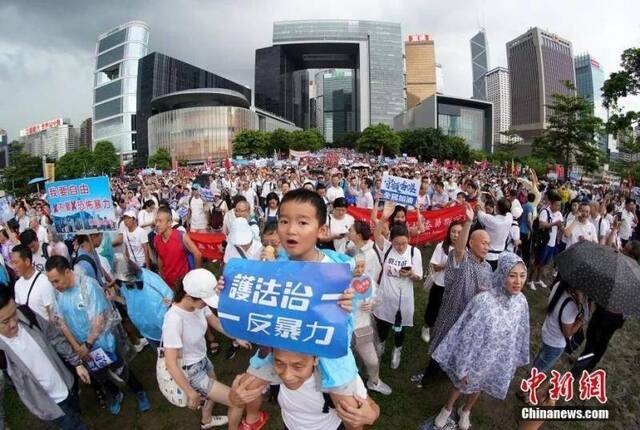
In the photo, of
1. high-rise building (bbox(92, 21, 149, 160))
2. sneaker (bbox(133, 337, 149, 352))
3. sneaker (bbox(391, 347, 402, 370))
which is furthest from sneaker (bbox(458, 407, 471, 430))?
high-rise building (bbox(92, 21, 149, 160))

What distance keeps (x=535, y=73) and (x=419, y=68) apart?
138ft

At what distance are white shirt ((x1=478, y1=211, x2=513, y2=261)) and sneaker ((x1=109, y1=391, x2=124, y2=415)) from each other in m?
5.07

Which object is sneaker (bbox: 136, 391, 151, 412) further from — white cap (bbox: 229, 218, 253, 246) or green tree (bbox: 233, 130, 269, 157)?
green tree (bbox: 233, 130, 269, 157)

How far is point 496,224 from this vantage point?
4953 mm

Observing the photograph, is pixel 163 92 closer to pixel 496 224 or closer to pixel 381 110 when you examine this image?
pixel 381 110

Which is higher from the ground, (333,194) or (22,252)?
(333,194)

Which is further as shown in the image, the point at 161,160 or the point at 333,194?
the point at 161,160

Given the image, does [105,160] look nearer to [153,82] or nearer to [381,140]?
[153,82]

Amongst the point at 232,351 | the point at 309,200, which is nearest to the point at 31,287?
the point at 232,351

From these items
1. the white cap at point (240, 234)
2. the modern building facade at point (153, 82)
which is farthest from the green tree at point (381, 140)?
the white cap at point (240, 234)

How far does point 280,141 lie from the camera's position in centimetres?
6969

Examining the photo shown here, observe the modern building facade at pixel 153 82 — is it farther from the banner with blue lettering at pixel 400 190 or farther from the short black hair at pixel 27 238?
the banner with blue lettering at pixel 400 190

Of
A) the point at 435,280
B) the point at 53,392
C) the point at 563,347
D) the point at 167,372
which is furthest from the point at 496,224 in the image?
the point at 53,392

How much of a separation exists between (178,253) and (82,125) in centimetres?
19232
